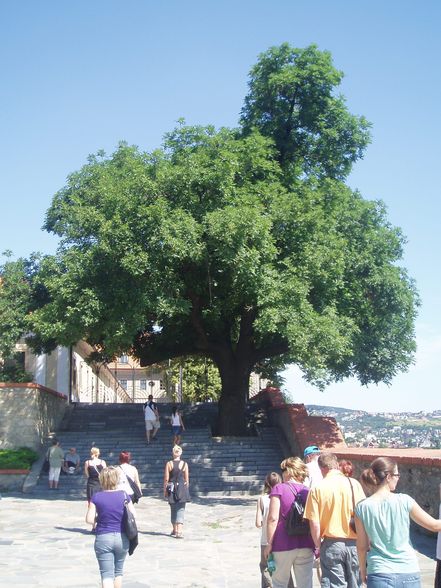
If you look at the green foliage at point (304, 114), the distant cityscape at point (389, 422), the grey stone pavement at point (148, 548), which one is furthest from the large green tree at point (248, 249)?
the distant cityscape at point (389, 422)

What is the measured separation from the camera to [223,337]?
81.4 ft

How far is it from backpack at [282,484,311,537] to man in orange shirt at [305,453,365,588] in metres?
0.20

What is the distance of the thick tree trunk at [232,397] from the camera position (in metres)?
24.4

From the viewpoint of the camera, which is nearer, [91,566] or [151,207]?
[91,566]

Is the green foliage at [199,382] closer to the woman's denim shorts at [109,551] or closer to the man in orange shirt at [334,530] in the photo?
the woman's denim shorts at [109,551]

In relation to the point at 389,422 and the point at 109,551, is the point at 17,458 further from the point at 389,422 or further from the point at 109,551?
the point at 389,422

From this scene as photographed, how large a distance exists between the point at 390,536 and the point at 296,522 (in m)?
1.56

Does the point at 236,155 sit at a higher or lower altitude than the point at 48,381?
higher

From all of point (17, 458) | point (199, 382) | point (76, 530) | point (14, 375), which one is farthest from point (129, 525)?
point (199, 382)

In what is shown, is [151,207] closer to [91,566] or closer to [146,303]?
[146,303]

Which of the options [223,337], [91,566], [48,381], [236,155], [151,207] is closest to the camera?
[91,566]

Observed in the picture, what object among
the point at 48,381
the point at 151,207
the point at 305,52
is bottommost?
the point at 48,381

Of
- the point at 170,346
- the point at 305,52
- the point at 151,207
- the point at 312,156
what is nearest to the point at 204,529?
the point at 151,207

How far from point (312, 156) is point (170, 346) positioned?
840cm
